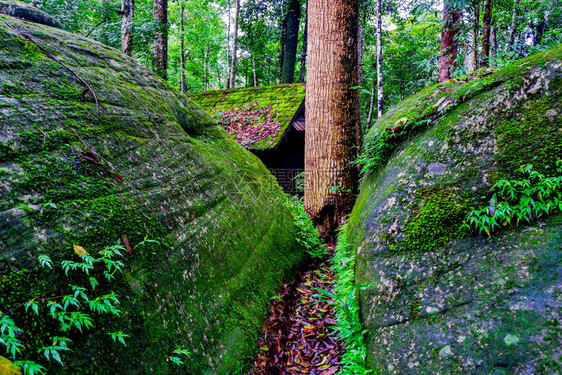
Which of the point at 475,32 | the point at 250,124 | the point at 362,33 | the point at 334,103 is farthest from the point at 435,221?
the point at 362,33

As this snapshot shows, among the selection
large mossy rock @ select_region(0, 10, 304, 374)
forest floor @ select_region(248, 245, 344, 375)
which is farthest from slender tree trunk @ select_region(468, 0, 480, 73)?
large mossy rock @ select_region(0, 10, 304, 374)

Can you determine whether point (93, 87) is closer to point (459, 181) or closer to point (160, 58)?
point (459, 181)

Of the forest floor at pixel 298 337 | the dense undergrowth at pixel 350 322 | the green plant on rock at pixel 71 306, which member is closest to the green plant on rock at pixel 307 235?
the forest floor at pixel 298 337

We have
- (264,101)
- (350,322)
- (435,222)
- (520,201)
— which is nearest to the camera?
(520,201)

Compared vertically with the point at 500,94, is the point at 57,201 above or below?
below

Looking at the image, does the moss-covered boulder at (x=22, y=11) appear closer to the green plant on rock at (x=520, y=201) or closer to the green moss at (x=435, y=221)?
the green moss at (x=435, y=221)

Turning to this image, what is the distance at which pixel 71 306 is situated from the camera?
1.72 m

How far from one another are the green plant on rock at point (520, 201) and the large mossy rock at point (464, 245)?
0.07 metres

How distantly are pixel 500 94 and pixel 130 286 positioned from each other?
3841 mm

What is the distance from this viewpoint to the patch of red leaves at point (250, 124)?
35.9 feet

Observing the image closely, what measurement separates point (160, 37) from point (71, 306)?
1035 centimetres

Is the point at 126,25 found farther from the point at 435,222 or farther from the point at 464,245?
the point at 464,245

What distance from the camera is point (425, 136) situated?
10.8 feet

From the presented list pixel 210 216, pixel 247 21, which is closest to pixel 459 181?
pixel 210 216
